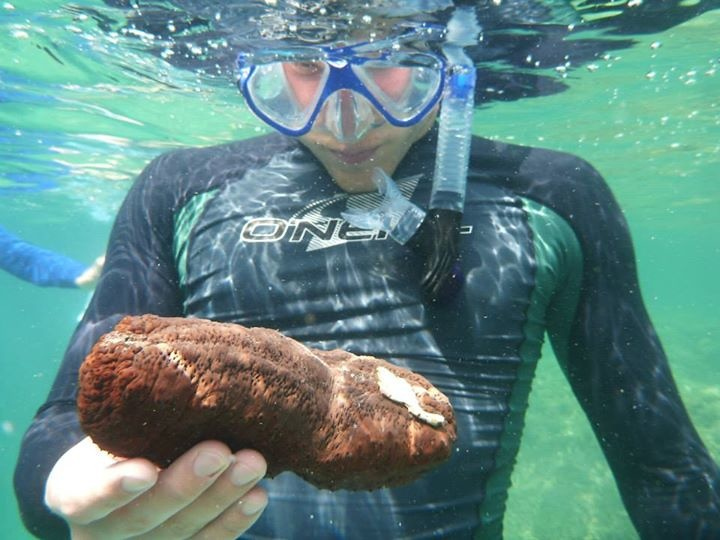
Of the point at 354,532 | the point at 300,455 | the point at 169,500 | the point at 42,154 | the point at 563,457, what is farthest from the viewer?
the point at 42,154

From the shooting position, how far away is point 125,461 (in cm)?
126

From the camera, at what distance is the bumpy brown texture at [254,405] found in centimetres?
117

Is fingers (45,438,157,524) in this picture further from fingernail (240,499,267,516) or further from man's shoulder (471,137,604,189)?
man's shoulder (471,137,604,189)

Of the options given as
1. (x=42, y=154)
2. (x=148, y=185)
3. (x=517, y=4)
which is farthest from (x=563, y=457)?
(x=42, y=154)

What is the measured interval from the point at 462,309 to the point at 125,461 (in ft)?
5.98

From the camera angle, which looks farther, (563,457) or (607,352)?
(563,457)

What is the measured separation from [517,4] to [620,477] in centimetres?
508

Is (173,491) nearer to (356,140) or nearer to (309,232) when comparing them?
(309,232)

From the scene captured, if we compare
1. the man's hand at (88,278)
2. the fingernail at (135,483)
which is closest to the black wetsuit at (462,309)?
the fingernail at (135,483)

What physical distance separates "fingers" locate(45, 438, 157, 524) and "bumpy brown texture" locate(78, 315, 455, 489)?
0.17 ft

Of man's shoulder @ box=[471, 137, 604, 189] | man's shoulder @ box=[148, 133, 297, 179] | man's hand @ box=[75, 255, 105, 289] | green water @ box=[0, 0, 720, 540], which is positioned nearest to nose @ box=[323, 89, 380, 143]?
man's shoulder @ box=[148, 133, 297, 179]

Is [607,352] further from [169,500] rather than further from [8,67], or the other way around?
[8,67]

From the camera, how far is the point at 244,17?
5.88m

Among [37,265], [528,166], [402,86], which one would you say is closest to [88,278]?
[37,265]
